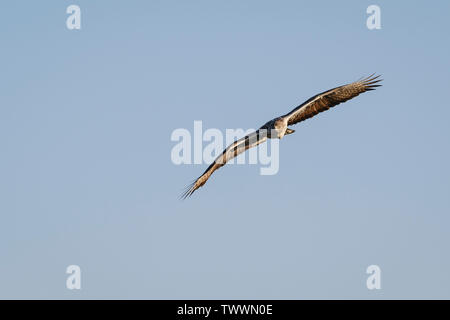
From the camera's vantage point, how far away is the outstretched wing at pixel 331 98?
40.4 meters

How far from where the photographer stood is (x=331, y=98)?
1626 inches

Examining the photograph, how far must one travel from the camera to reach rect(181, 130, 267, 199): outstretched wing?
3769 centimetres

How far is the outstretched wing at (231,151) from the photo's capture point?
37.7 meters

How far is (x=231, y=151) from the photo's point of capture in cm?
3775

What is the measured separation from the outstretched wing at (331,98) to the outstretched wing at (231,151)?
239 centimetres

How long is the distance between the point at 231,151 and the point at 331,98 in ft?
19.9

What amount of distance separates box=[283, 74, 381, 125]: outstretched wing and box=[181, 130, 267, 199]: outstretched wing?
239 cm
